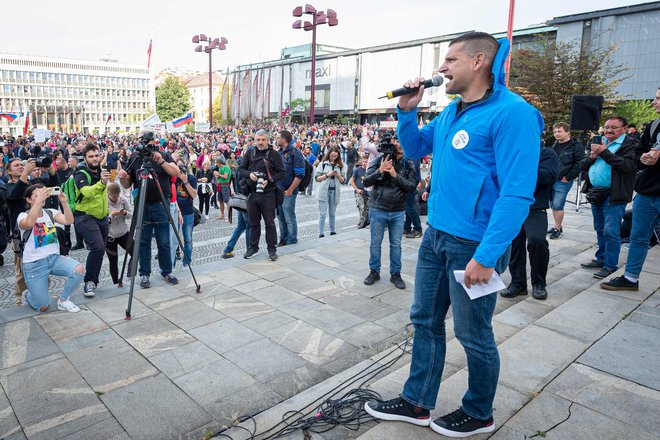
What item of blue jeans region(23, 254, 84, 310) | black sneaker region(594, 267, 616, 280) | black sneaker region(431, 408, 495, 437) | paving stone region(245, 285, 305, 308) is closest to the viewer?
black sneaker region(431, 408, 495, 437)

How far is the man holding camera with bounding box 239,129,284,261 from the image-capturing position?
7062 mm

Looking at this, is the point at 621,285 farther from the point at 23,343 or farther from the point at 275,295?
the point at 23,343

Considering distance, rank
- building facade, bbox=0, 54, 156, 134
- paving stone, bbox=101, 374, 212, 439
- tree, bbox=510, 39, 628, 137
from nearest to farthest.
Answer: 1. paving stone, bbox=101, 374, 212, 439
2. tree, bbox=510, 39, 628, 137
3. building facade, bbox=0, 54, 156, 134

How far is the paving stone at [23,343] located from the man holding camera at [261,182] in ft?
10.3

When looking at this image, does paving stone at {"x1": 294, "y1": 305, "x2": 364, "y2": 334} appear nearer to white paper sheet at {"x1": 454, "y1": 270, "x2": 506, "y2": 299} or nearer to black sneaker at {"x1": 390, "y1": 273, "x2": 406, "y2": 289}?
Result: black sneaker at {"x1": 390, "y1": 273, "x2": 406, "y2": 289}

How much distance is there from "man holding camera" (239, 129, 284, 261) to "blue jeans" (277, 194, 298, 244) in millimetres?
889

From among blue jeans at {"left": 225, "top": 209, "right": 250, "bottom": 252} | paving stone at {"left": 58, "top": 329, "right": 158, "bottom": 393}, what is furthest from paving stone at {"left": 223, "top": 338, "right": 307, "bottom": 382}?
blue jeans at {"left": 225, "top": 209, "right": 250, "bottom": 252}

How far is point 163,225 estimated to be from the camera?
589 cm

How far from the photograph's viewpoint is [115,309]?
4848 millimetres

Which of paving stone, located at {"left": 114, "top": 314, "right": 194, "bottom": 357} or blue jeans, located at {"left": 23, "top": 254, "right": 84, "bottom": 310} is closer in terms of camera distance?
paving stone, located at {"left": 114, "top": 314, "right": 194, "bottom": 357}

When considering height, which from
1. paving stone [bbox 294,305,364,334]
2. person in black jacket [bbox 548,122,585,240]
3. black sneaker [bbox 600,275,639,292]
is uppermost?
person in black jacket [bbox 548,122,585,240]

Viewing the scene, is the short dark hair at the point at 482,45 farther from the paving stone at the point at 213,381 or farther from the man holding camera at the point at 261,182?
the man holding camera at the point at 261,182

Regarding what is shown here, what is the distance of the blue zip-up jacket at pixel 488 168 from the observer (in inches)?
84.2

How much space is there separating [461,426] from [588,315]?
8.14 ft
